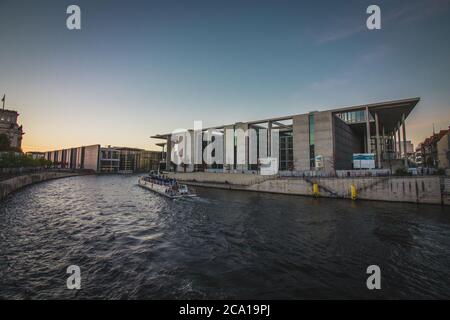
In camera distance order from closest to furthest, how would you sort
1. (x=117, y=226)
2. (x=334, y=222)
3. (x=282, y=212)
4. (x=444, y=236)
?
(x=444, y=236), (x=117, y=226), (x=334, y=222), (x=282, y=212)

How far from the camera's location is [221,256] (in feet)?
40.7

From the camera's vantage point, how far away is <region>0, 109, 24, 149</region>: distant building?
302ft

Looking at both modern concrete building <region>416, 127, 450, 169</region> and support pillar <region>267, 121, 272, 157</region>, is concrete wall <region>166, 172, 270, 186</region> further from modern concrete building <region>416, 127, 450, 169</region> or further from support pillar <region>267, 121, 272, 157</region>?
modern concrete building <region>416, 127, 450, 169</region>

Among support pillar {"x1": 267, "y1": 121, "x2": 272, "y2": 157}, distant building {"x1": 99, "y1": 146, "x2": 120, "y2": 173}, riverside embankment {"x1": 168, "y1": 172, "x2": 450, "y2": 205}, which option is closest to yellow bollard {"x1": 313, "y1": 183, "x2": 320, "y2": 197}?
riverside embankment {"x1": 168, "y1": 172, "x2": 450, "y2": 205}

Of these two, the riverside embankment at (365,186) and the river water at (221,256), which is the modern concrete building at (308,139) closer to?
the riverside embankment at (365,186)

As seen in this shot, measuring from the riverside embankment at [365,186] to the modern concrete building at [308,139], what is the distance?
34.7 feet

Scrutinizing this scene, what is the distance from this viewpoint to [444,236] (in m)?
16.5

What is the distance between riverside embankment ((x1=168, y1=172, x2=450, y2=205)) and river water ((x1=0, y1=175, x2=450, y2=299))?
12.4 m

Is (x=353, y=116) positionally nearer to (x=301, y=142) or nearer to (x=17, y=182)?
(x=301, y=142)

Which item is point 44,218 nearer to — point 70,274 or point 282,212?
point 70,274

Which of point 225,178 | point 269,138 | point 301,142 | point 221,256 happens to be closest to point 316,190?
point 301,142

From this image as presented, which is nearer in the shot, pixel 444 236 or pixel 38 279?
pixel 38 279
